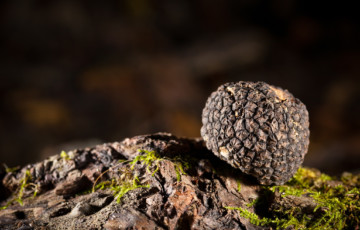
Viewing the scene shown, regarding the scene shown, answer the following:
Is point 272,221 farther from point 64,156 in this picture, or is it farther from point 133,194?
point 64,156

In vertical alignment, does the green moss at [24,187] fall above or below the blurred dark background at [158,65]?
below

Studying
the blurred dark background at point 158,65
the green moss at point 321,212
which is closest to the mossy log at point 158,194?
the green moss at point 321,212

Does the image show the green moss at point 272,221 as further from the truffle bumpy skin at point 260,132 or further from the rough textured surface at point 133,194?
the truffle bumpy skin at point 260,132

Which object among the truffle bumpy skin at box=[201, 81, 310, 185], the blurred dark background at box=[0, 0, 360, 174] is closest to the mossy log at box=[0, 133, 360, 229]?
the truffle bumpy skin at box=[201, 81, 310, 185]

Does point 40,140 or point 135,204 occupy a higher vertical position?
point 40,140

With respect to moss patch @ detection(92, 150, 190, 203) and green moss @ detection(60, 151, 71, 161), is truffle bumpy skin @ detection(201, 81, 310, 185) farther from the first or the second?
green moss @ detection(60, 151, 71, 161)

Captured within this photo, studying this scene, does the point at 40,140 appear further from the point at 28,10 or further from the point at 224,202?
the point at 224,202

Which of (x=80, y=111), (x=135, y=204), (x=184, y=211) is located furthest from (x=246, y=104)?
(x=80, y=111)
